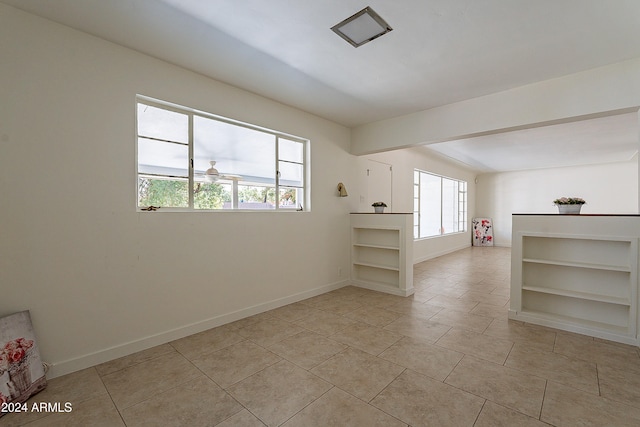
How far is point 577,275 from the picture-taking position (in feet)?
10.4

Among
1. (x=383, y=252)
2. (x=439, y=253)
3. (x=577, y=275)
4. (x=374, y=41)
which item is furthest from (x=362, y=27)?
(x=439, y=253)

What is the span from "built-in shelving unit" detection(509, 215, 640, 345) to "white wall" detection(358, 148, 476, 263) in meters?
2.69

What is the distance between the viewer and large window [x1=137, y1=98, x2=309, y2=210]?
2783 millimetres

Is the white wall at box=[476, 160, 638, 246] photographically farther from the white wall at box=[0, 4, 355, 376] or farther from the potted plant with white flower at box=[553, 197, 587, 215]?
the white wall at box=[0, 4, 355, 376]

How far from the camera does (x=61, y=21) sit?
2.20 m

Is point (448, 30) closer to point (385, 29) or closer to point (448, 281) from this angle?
point (385, 29)

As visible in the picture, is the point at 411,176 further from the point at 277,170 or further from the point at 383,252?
the point at 277,170

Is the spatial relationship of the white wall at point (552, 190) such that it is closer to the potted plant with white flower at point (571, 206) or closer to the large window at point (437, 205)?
the large window at point (437, 205)

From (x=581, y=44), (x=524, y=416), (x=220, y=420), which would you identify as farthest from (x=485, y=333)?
(x=581, y=44)

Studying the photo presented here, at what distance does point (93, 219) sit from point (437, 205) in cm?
802

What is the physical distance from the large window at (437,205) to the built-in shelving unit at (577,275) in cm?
320

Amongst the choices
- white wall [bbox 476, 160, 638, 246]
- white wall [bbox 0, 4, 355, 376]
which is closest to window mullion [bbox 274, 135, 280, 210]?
white wall [bbox 0, 4, 355, 376]

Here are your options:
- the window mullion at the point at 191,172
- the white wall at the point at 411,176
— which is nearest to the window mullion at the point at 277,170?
the window mullion at the point at 191,172

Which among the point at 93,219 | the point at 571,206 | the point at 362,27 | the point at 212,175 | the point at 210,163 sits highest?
the point at 362,27
